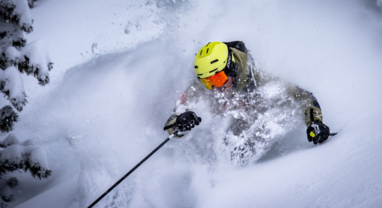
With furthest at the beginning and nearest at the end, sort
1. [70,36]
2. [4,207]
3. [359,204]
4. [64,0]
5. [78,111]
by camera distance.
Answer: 1. [64,0]
2. [70,36]
3. [78,111]
4. [4,207]
5. [359,204]

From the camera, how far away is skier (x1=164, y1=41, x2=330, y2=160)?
2818 mm

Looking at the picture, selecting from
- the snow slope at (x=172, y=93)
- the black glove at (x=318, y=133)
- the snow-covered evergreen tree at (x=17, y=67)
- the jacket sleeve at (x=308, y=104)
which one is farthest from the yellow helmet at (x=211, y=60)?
the snow-covered evergreen tree at (x=17, y=67)

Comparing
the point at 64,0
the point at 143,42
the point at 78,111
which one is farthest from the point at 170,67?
the point at 64,0

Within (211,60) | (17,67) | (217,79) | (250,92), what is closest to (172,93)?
(217,79)

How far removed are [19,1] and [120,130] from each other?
2.45 meters

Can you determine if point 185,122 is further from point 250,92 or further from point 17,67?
point 17,67

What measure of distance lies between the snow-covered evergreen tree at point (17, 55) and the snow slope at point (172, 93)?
5.25 ft

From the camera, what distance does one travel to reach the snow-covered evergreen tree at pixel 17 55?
236cm

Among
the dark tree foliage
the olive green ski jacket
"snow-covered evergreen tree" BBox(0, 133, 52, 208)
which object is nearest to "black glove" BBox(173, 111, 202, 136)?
the olive green ski jacket

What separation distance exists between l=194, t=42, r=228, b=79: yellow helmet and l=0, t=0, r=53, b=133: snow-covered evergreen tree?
211 centimetres

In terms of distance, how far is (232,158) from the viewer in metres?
3.24

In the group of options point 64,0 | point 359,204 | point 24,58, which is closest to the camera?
point 359,204

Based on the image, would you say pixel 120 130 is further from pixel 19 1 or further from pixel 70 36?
pixel 70 36

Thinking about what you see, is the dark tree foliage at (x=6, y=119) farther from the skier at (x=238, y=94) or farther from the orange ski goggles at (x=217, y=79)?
the orange ski goggles at (x=217, y=79)
